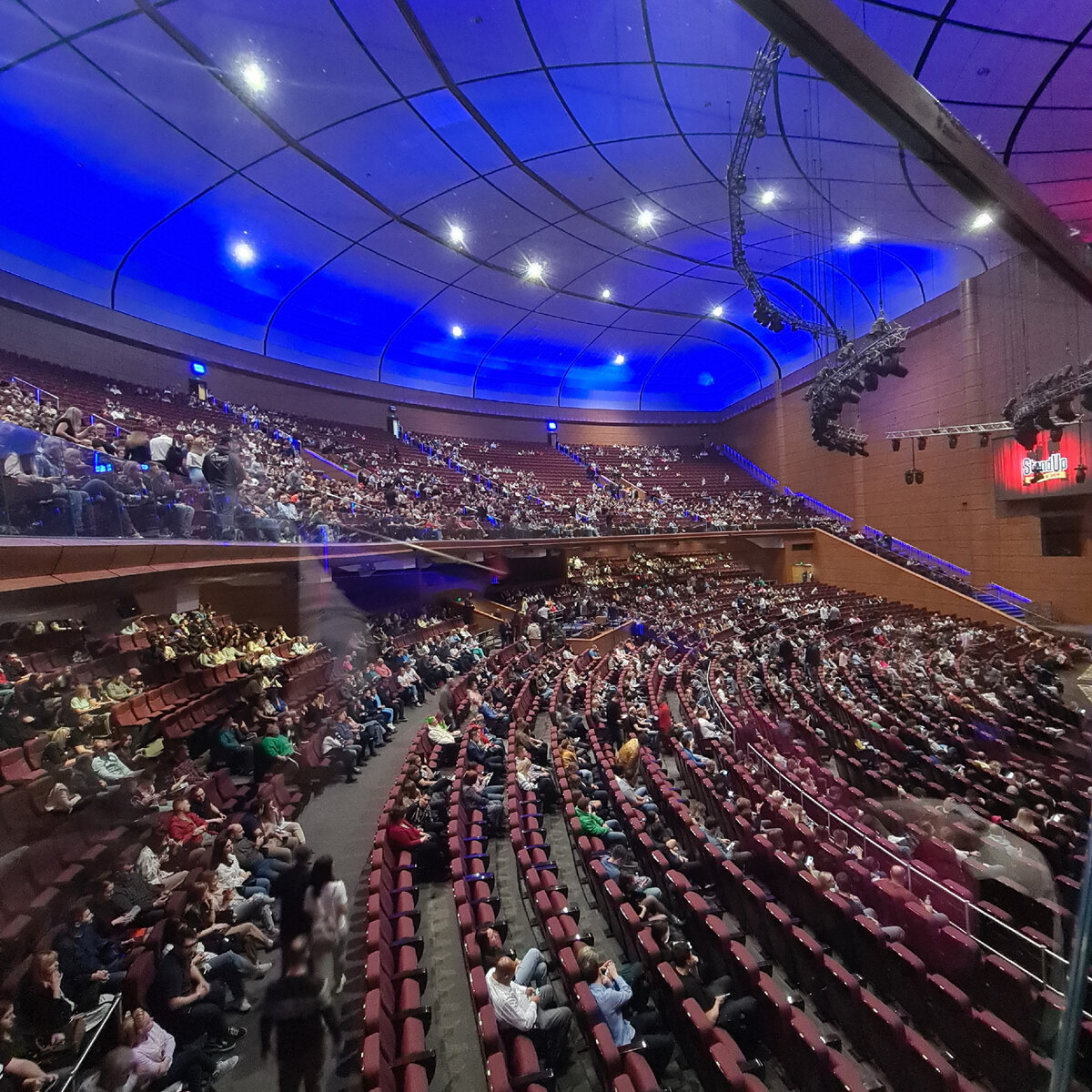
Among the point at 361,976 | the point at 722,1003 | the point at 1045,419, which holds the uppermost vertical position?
the point at 1045,419

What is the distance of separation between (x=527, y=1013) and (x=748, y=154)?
13.4 meters

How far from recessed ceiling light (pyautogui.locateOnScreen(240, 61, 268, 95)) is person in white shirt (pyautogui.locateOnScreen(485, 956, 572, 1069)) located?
1223cm

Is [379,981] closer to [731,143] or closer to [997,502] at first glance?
[731,143]

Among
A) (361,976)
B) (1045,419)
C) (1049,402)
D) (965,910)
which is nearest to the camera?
(361,976)

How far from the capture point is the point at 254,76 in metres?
9.73

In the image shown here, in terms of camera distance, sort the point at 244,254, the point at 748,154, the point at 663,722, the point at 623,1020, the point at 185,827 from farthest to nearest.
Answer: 1. the point at 244,254
2. the point at 748,154
3. the point at 663,722
4. the point at 185,827
5. the point at 623,1020

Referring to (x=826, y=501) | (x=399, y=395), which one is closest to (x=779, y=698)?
(x=826, y=501)

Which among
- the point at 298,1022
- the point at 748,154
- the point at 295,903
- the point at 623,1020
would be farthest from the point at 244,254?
the point at 623,1020

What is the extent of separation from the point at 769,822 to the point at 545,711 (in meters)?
5.19

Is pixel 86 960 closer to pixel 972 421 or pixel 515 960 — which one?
pixel 515 960

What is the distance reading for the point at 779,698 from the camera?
30.2 feet

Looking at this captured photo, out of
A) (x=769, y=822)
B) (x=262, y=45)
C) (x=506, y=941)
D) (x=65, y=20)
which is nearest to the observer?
(x=506, y=941)

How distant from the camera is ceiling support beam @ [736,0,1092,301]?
3.82 m

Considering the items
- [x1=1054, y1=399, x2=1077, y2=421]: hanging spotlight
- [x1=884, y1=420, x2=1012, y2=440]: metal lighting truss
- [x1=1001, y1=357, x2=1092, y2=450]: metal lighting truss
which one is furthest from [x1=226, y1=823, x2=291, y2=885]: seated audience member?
[x1=884, y1=420, x2=1012, y2=440]: metal lighting truss
